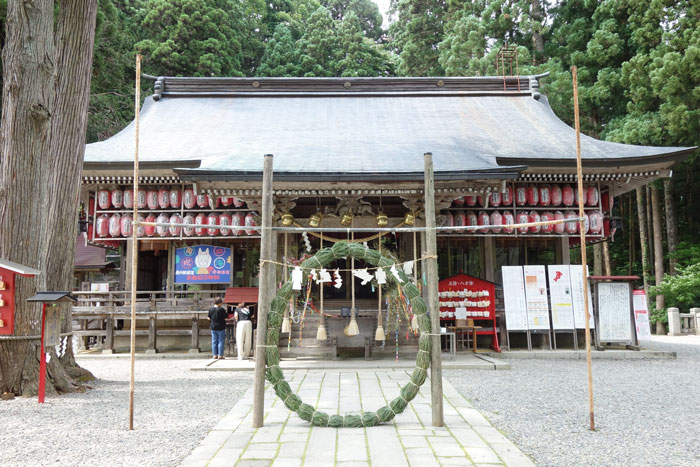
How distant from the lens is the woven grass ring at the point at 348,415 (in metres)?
4.79

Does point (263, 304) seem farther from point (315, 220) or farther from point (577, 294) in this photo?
point (577, 294)

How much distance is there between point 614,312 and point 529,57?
12.8 meters

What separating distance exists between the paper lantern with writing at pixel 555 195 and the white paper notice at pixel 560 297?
60.2 inches

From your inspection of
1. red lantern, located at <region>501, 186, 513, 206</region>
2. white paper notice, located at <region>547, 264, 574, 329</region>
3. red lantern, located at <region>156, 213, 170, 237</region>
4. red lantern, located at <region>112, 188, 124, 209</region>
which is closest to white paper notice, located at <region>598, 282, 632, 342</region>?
white paper notice, located at <region>547, 264, 574, 329</region>

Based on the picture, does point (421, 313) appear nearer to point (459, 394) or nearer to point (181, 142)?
point (459, 394)

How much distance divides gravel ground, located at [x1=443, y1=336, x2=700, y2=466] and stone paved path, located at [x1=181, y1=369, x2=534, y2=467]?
1.05 feet

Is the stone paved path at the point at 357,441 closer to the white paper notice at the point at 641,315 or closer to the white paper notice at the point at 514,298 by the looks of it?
the white paper notice at the point at 514,298

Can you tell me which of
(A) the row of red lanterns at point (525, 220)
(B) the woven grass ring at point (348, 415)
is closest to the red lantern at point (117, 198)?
(A) the row of red lanterns at point (525, 220)

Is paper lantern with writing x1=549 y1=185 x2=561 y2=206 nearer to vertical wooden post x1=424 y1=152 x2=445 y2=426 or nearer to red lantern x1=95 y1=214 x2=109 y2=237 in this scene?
vertical wooden post x1=424 y1=152 x2=445 y2=426

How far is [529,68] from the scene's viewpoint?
60.3ft

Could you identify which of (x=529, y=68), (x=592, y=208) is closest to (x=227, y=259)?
(x=592, y=208)

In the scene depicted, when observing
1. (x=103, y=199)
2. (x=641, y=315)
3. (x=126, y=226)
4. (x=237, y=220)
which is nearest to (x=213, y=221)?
(x=237, y=220)

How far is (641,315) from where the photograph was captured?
10500mm

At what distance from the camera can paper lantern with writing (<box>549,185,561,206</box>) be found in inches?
433
